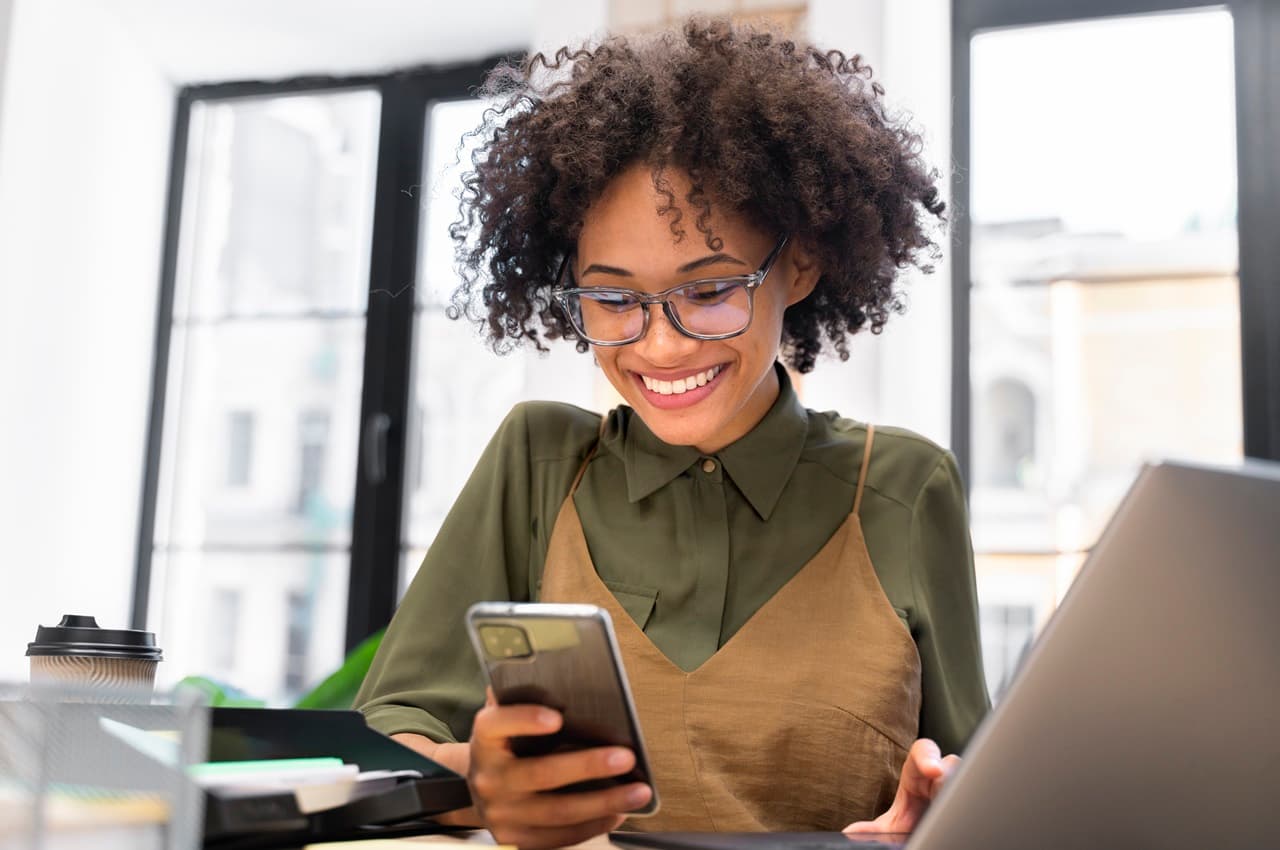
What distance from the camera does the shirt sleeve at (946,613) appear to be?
139 cm

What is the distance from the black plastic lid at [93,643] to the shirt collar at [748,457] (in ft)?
2.00

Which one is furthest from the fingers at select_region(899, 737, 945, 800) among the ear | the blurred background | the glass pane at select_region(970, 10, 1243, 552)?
the glass pane at select_region(970, 10, 1243, 552)

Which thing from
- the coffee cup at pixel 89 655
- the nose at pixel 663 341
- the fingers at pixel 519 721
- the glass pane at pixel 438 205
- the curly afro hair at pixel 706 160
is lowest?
the fingers at pixel 519 721

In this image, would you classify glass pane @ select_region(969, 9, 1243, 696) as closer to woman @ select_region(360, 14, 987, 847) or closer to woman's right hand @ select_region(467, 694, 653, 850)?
woman @ select_region(360, 14, 987, 847)

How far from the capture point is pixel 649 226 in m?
1.35

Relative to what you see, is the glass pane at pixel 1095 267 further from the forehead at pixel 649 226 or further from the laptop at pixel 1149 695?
the laptop at pixel 1149 695

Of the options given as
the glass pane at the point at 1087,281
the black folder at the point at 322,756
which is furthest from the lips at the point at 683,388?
the glass pane at the point at 1087,281

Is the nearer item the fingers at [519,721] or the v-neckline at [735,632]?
the fingers at [519,721]

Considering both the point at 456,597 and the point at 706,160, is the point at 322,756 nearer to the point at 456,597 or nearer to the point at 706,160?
the point at 456,597

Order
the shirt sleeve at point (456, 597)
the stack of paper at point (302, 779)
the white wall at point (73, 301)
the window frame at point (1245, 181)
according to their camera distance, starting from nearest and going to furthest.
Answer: the stack of paper at point (302, 779), the shirt sleeve at point (456, 597), the window frame at point (1245, 181), the white wall at point (73, 301)

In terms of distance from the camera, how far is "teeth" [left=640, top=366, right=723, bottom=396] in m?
1.36

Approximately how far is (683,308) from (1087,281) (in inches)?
76.1

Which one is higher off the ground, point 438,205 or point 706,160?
point 438,205

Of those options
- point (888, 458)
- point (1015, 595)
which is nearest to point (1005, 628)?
point (1015, 595)
